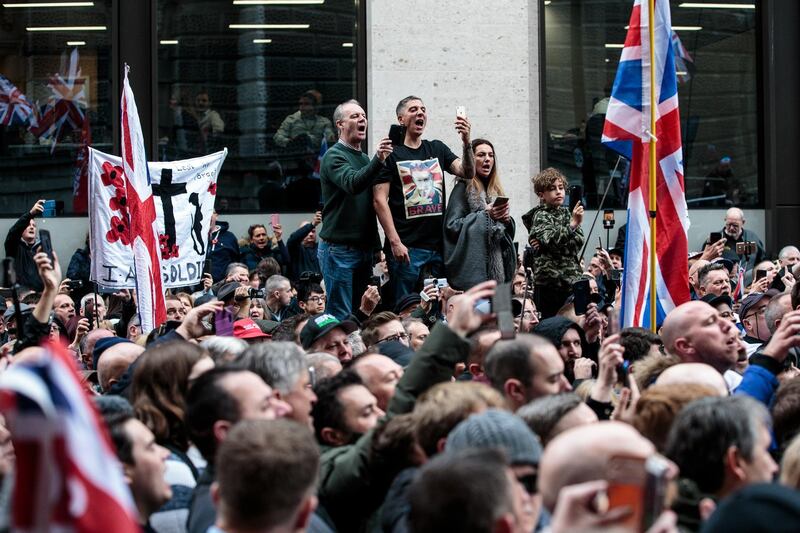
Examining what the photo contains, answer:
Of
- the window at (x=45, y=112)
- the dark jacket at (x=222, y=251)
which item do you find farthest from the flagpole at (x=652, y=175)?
the window at (x=45, y=112)

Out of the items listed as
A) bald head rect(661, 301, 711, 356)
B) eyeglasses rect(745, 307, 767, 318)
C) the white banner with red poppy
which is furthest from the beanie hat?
the white banner with red poppy

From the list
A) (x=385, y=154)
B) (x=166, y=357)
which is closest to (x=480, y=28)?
(x=385, y=154)

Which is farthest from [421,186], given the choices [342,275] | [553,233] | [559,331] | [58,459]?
[58,459]

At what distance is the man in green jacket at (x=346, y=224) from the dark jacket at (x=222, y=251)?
12.0 feet

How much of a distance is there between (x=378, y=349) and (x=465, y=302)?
102 inches

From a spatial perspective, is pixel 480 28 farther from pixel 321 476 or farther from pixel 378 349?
pixel 321 476

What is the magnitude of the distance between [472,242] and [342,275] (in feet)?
3.45

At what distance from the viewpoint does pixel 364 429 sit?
5656 mm

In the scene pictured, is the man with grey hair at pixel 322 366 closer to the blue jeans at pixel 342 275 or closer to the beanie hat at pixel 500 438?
the beanie hat at pixel 500 438

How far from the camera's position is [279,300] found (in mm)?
12203

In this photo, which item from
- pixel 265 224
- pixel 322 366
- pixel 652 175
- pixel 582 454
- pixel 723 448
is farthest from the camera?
pixel 265 224

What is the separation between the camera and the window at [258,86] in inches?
633

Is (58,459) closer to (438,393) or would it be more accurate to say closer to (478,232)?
(438,393)

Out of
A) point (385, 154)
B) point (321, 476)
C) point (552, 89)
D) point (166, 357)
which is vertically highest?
point (552, 89)
